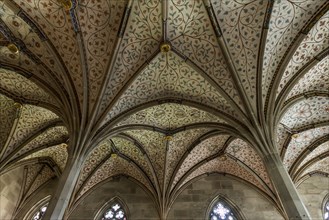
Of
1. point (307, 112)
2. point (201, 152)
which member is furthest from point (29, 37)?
point (307, 112)

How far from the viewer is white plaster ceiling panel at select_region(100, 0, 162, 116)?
23.4 feet

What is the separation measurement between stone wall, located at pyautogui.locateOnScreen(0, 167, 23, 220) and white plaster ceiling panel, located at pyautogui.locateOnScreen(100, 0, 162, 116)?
6.42m

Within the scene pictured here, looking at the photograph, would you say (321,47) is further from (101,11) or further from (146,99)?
(101,11)

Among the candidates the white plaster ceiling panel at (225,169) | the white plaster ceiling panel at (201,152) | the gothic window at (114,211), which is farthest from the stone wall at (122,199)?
the white plaster ceiling panel at (225,169)

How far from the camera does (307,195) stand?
1091 cm

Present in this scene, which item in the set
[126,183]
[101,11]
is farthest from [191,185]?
[101,11]

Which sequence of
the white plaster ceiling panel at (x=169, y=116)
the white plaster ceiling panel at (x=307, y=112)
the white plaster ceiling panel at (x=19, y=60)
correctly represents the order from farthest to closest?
1. the white plaster ceiling panel at (x=169, y=116)
2. the white plaster ceiling panel at (x=307, y=112)
3. the white plaster ceiling panel at (x=19, y=60)

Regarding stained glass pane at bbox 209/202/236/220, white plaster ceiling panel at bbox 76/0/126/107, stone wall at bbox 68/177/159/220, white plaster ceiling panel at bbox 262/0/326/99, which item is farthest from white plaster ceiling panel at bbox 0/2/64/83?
stained glass pane at bbox 209/202/236/220

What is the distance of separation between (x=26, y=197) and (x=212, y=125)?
9358 millimetres

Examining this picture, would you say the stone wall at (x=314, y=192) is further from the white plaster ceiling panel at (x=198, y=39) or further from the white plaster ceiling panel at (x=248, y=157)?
the white plaster ceiling panel at (x=198, y=39)

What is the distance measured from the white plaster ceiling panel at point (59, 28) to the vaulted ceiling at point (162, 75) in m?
0.03

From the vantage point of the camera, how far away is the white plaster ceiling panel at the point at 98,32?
278 inches

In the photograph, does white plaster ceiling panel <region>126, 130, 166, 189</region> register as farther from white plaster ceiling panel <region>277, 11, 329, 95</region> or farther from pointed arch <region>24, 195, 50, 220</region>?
pointed arch <region>24, 195, 50, 220</region>

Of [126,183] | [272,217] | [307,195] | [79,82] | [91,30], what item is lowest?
[272,217]
